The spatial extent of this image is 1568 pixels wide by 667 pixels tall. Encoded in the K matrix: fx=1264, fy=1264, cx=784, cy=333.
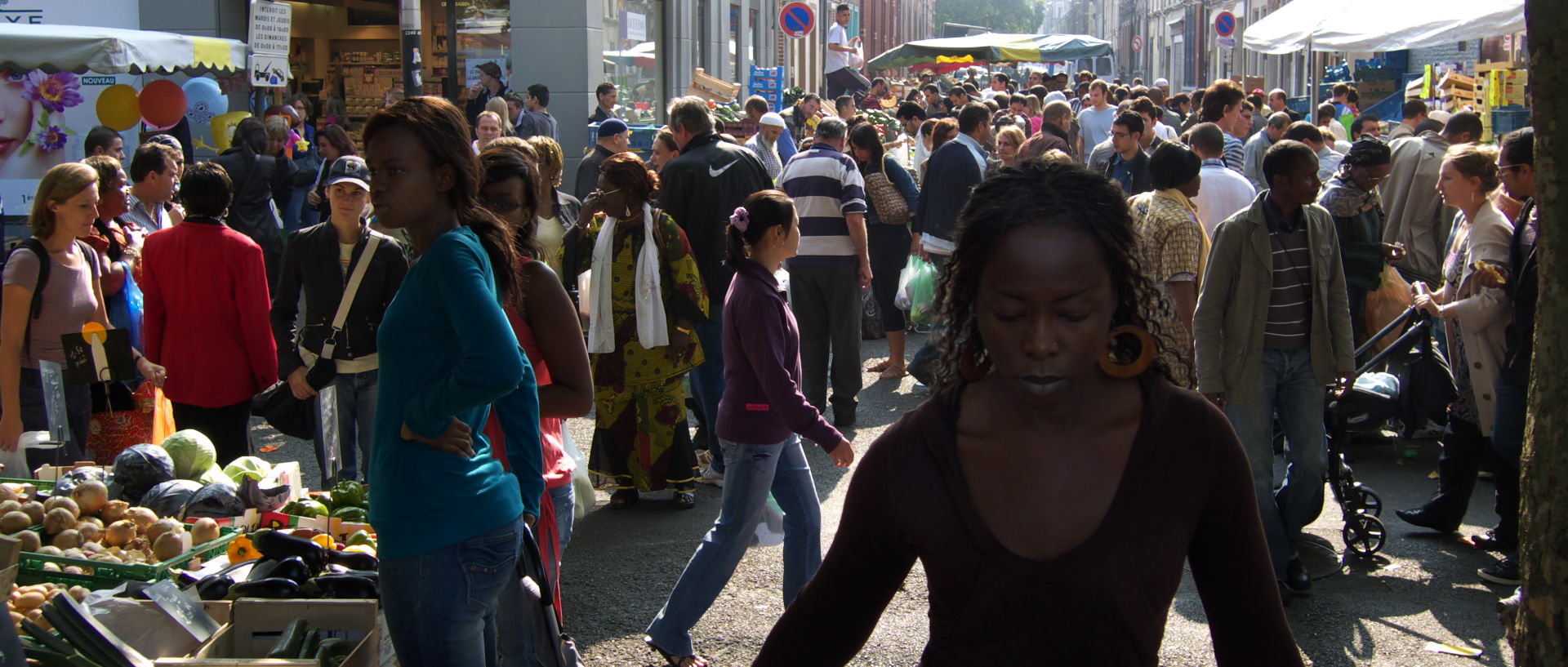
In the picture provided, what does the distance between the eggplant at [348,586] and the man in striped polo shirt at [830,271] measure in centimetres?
441

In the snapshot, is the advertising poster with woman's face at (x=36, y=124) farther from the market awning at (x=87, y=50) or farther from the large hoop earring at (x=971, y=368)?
the large hoop earring at (x=971, y=368)

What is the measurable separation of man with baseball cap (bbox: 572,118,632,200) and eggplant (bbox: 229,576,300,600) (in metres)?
5.88

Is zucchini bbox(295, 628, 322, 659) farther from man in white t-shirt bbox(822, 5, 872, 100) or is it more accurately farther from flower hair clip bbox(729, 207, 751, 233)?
man in white t-shirt bbox(822, 5, 872, 100)

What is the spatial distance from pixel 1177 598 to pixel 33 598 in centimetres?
438

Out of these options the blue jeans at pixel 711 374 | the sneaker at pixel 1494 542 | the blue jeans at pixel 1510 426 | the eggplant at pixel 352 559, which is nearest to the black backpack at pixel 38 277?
the eggplant at pixel 352 559

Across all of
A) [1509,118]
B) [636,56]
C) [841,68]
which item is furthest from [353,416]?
[841,68]

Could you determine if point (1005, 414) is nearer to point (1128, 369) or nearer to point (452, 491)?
point (1128, 369)

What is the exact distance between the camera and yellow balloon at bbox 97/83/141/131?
11.8m

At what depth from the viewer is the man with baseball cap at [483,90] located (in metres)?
15.6

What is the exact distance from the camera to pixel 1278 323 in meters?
5.08

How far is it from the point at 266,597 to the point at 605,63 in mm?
14744

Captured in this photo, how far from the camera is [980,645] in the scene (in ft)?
5.90

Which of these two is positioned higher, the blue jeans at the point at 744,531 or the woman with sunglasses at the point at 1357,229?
the woman with sunglasses at the point at 1357,229

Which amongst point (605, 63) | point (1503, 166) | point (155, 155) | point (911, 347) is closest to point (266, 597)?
point (155, 155)
